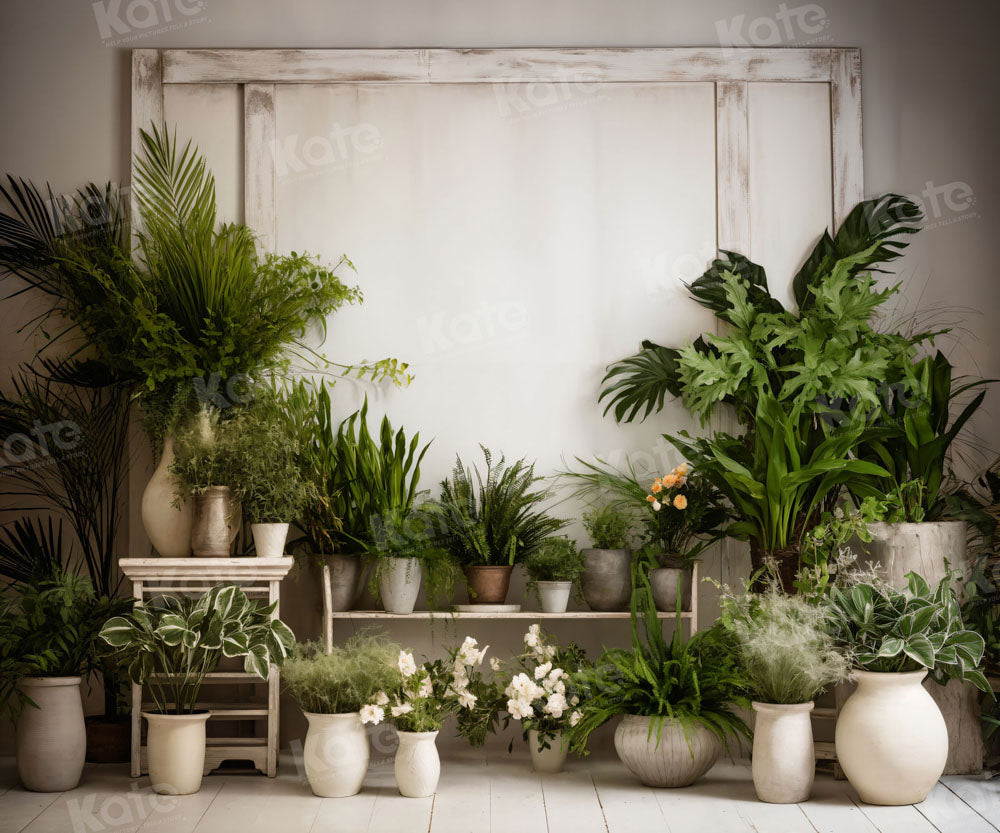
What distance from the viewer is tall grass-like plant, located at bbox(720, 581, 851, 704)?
123 inches

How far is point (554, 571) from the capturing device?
3809 millimetres

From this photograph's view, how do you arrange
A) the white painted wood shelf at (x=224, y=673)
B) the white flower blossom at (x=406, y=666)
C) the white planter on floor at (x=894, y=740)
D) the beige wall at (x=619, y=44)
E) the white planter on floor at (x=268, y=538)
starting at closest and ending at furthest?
the white planter on floor at (x=894, y=740) → the white flower blossom at (x=406, y=666) → the white painted wood shelf at (x=224, y=673) → the white planter on floor at (x=268, y=538) → the beige wall at (x=619, y=44)

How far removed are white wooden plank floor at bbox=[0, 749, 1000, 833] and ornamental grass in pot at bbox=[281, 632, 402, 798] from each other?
8cm

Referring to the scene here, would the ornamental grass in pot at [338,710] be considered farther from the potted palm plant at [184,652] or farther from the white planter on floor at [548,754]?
the white planter on floor at [548,754]

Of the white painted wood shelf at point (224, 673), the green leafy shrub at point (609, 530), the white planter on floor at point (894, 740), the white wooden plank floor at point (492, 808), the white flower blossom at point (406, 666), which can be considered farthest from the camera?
the green leafy shrub at point (609, 530)

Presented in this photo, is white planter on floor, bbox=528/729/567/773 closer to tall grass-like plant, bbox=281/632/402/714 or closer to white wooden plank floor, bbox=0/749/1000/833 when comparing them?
white wooden plank floor, bbox=0/749/1000/833

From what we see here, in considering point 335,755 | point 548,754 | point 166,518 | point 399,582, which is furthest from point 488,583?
point 166,518

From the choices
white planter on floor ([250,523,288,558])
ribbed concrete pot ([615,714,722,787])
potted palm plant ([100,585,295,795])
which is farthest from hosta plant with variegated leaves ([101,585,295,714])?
ribbed concrete pot ([615,714,722,787])

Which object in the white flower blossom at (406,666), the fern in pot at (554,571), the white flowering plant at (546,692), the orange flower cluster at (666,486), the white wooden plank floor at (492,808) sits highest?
the orange flower cluster at (666,486)

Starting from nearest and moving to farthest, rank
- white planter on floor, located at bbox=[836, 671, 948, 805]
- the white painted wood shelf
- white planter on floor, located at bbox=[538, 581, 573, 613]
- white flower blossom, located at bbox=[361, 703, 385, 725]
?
1. white planter on floor, located at bbox=[836, 671, 948, 805]
2. white flower blossom, located at bbox=[361, 703, 385, 725]
3. the white painted wood shelf
4. white planter on floor, located at bbox=[538, 581, 573, 613]

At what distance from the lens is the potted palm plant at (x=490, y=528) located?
12.5 feet

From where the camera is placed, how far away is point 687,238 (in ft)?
13.7

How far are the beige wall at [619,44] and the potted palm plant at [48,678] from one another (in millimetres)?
1291

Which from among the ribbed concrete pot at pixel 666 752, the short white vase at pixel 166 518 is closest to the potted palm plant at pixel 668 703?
the ribbed concrete pot at pixel 666 752
